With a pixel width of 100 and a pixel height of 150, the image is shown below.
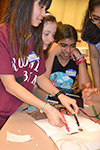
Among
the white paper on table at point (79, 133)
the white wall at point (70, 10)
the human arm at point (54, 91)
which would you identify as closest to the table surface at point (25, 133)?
the white paper on table at point (79, 133)

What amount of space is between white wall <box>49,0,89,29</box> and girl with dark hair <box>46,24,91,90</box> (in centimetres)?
195

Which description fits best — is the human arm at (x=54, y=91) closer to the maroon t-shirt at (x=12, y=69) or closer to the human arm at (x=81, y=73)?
the maroon t-shirt at (x=12, y=69)

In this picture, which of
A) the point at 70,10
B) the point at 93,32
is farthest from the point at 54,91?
the point at 70,10

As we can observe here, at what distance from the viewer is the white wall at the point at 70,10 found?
11.4ft

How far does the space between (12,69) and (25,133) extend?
1.19 ft

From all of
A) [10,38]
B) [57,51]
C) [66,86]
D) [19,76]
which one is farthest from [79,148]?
[57,51]

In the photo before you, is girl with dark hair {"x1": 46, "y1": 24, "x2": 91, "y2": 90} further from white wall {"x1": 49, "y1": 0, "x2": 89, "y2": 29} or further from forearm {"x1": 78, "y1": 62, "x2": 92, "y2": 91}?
white wall {"x1": 49, "y1": 0, "x2": 89, "y2": 29}

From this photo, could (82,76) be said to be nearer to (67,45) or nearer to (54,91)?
(67,45)

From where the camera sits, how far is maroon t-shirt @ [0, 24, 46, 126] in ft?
2.98

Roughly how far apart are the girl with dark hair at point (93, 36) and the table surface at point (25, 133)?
552mm

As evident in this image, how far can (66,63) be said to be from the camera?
5.89ft

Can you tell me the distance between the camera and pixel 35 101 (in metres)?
0.95

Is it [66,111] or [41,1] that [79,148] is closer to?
[66,111]

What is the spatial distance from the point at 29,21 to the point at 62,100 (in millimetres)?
553
